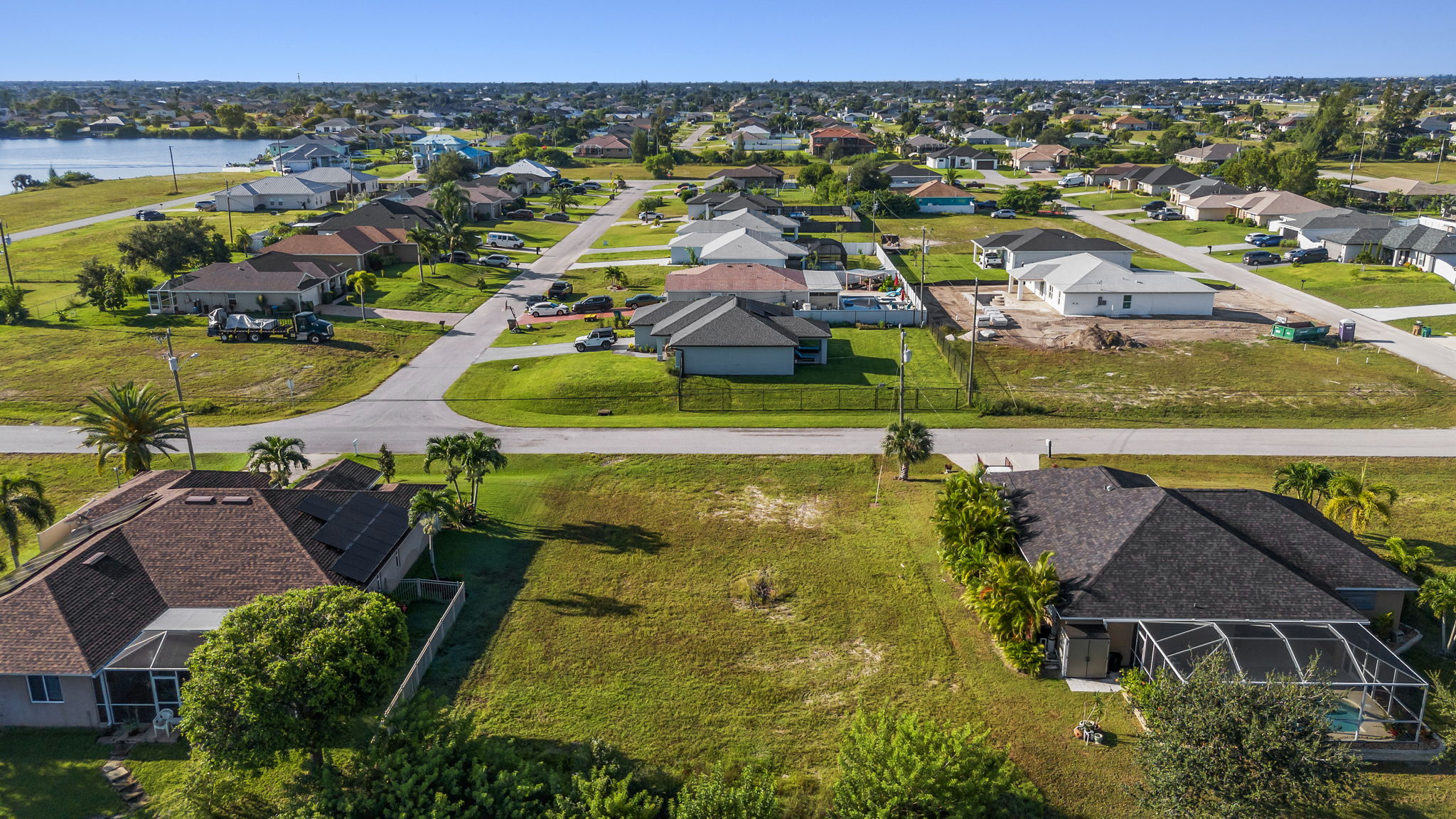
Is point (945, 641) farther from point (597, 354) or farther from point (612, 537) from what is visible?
point (597, 354)

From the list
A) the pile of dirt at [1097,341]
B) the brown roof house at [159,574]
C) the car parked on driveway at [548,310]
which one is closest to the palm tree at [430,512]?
the brown roof house at [159,574]

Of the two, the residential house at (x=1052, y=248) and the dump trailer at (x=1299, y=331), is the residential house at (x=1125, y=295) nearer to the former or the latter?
the dump trailer at (x=1299, y=331)

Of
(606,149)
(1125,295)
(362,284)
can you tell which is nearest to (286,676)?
(362,284)

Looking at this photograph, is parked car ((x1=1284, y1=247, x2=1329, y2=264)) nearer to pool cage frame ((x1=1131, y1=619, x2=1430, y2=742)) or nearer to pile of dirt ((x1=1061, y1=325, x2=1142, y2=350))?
pile of dirt ((x1=1061, y1=325, x2=1142, y2=350))

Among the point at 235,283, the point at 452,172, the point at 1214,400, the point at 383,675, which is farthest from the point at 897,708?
the point at 452,172

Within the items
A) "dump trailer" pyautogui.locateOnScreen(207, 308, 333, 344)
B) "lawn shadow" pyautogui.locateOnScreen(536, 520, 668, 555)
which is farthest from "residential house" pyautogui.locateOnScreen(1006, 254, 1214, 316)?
"dump trailer" pyautogui.locateOnScreen(207, 308, 333, 344)
